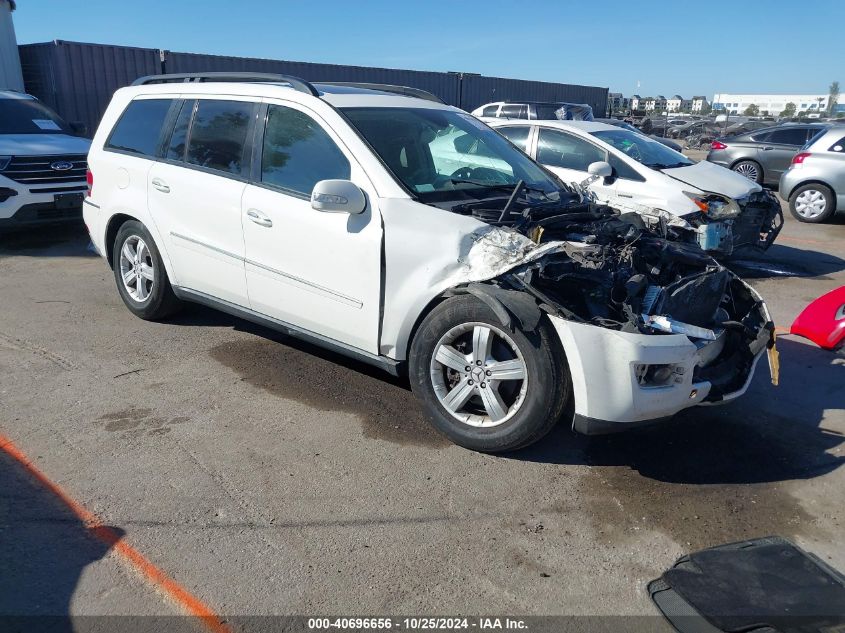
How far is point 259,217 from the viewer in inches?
173

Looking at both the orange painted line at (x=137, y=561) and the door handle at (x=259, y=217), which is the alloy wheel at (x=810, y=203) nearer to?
the door handle at (x=259, y=217)

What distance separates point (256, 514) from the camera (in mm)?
3191

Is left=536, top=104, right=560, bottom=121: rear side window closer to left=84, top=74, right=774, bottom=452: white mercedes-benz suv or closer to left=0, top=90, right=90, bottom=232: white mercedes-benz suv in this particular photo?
left=0, top=90, right=90, bottom=232: white mercedes-benz suv

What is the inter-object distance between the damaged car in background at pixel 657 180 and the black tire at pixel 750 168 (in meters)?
7.47

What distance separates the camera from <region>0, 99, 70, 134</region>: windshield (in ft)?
31.0

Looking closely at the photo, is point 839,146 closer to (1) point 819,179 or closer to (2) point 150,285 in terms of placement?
(1) point 819,179

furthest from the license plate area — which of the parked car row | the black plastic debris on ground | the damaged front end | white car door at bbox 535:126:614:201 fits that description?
the parked car row

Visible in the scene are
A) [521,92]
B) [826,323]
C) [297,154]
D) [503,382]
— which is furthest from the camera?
[521,92]

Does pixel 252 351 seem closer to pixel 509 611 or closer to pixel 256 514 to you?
pixel 256 514

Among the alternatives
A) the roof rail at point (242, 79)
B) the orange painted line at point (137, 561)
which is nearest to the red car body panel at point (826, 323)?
the roof rail at point (242, 79)

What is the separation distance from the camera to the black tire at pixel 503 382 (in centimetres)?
340

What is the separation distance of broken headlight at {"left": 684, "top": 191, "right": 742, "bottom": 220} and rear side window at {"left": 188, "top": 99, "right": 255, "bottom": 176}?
517cm

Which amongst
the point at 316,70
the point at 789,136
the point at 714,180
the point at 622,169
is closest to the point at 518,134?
the point at 622,169

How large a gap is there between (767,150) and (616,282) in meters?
13.9
